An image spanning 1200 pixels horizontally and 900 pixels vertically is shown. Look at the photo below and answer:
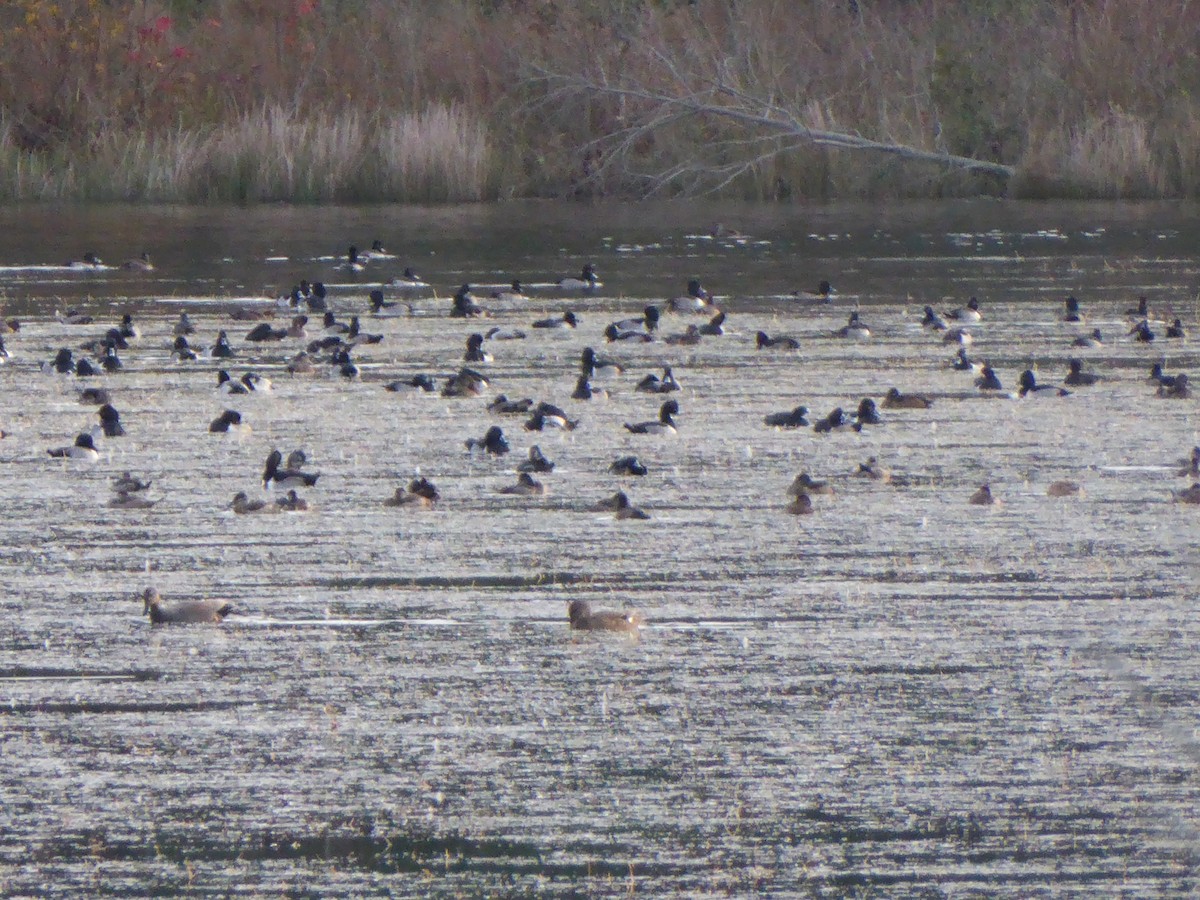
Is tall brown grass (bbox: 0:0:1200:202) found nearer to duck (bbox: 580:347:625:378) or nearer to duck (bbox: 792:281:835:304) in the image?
duck (bbox: 792:281:835:304)

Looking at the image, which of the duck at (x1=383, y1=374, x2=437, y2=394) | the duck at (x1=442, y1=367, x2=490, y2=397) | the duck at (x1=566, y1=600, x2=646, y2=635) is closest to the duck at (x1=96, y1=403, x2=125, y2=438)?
the duck at (x1=383, y1=374, x2=437, y2=394)

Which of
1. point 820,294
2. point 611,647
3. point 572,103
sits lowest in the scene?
point 611,647

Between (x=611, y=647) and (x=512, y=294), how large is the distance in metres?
12.7

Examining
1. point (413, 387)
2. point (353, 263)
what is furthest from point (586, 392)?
point (353, 263)

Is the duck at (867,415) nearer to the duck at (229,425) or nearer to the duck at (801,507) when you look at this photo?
the duck at (801,507)

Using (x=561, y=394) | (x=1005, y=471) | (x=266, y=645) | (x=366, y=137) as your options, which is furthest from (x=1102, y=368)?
(x=366, y=137)

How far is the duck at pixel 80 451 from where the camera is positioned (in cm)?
1146

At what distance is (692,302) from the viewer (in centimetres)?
1931

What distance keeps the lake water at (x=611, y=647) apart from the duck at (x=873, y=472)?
0.44 ft

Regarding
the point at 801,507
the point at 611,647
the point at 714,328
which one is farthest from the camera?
the point at 714,328

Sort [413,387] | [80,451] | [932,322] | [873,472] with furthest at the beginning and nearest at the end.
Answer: [932,322] → [413,387] → [80,451] → [873,472]

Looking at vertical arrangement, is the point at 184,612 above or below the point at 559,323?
below

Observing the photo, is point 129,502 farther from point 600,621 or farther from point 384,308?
point 384,308

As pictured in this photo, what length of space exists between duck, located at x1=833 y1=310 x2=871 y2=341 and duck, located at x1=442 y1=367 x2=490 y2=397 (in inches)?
150
